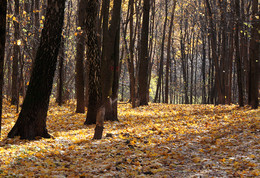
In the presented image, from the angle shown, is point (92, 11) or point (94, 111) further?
point (94, 111)

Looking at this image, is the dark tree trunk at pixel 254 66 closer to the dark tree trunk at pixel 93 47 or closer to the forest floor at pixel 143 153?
the forest floor at pixel 143 153

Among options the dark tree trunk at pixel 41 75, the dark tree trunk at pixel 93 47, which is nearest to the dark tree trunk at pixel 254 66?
the dark tree trunk at pixel 93 47

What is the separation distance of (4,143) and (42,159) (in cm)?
155

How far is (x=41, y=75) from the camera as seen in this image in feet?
24.2

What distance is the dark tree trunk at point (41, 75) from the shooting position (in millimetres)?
7348

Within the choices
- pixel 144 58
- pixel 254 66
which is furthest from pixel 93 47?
pixel 144 58

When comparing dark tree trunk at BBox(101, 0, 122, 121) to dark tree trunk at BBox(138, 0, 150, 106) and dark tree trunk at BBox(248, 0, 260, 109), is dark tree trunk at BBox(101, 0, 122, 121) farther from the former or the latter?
dark tree trunk at BBox(248, 0, 260, 109)

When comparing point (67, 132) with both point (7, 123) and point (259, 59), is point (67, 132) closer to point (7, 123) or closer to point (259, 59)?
point (7, 123)

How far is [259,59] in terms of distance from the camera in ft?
47.4

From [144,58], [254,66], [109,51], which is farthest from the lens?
[144,58]

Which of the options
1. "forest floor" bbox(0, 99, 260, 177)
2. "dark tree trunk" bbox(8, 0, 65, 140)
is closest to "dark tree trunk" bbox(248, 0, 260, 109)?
"forest floor" bbox(0, 99, 260, 177)

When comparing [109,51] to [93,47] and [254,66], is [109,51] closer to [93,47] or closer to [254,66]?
[93,47]

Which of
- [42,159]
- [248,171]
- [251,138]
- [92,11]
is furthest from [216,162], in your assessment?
[92,11]

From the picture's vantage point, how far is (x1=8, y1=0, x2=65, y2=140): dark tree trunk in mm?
7348
